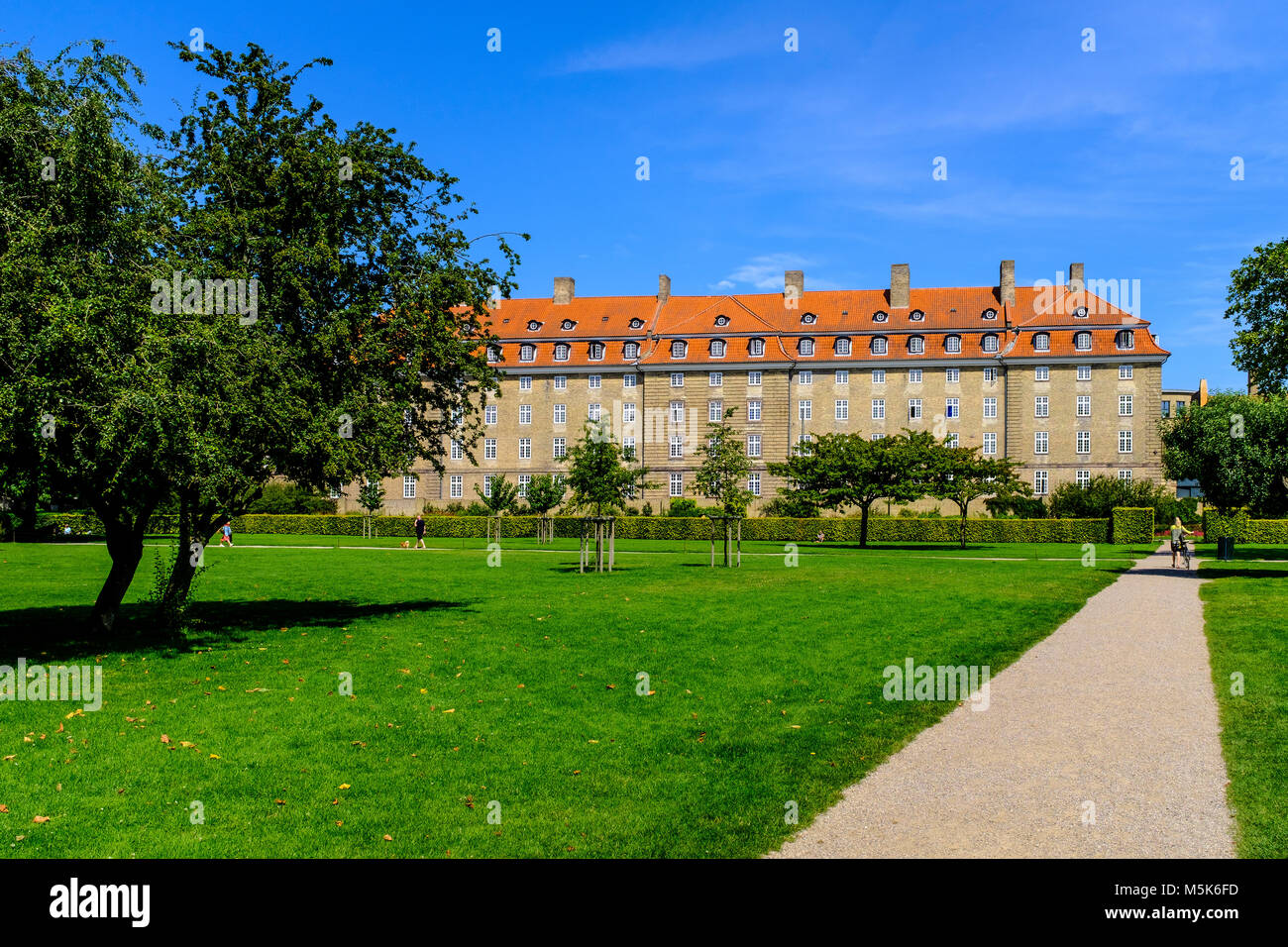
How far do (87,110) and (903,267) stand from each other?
215 ft

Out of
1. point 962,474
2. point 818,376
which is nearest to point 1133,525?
point 962,474

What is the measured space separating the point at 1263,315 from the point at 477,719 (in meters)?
25.4

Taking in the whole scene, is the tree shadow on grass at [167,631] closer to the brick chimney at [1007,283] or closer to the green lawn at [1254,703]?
the green lawn at [1254,703]

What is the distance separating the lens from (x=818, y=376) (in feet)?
231

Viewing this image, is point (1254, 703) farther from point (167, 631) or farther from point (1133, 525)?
point (1133, 525)

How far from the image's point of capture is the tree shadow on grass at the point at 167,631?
1384cm

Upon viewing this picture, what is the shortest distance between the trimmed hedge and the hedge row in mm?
5813

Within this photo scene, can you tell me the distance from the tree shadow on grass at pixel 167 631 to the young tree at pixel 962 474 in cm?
3353

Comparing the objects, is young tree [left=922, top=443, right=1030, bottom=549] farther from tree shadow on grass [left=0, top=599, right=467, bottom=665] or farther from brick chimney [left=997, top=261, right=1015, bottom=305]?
tree shadow on grass [left=0, top=599, right=467, bottom=665]

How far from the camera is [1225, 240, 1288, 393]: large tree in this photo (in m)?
25.2

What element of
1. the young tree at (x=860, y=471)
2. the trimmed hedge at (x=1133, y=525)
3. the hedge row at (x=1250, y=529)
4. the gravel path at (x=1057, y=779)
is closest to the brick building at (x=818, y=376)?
the hedge row at (x=1250, y=529)

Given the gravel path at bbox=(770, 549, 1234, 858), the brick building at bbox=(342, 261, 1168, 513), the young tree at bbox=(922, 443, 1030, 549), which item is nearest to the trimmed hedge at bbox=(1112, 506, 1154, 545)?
the young tree at bbox=(922, 443, 1030, 549)

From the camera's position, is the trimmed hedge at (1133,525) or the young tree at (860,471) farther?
the trimmed hedge at (1133,525)
